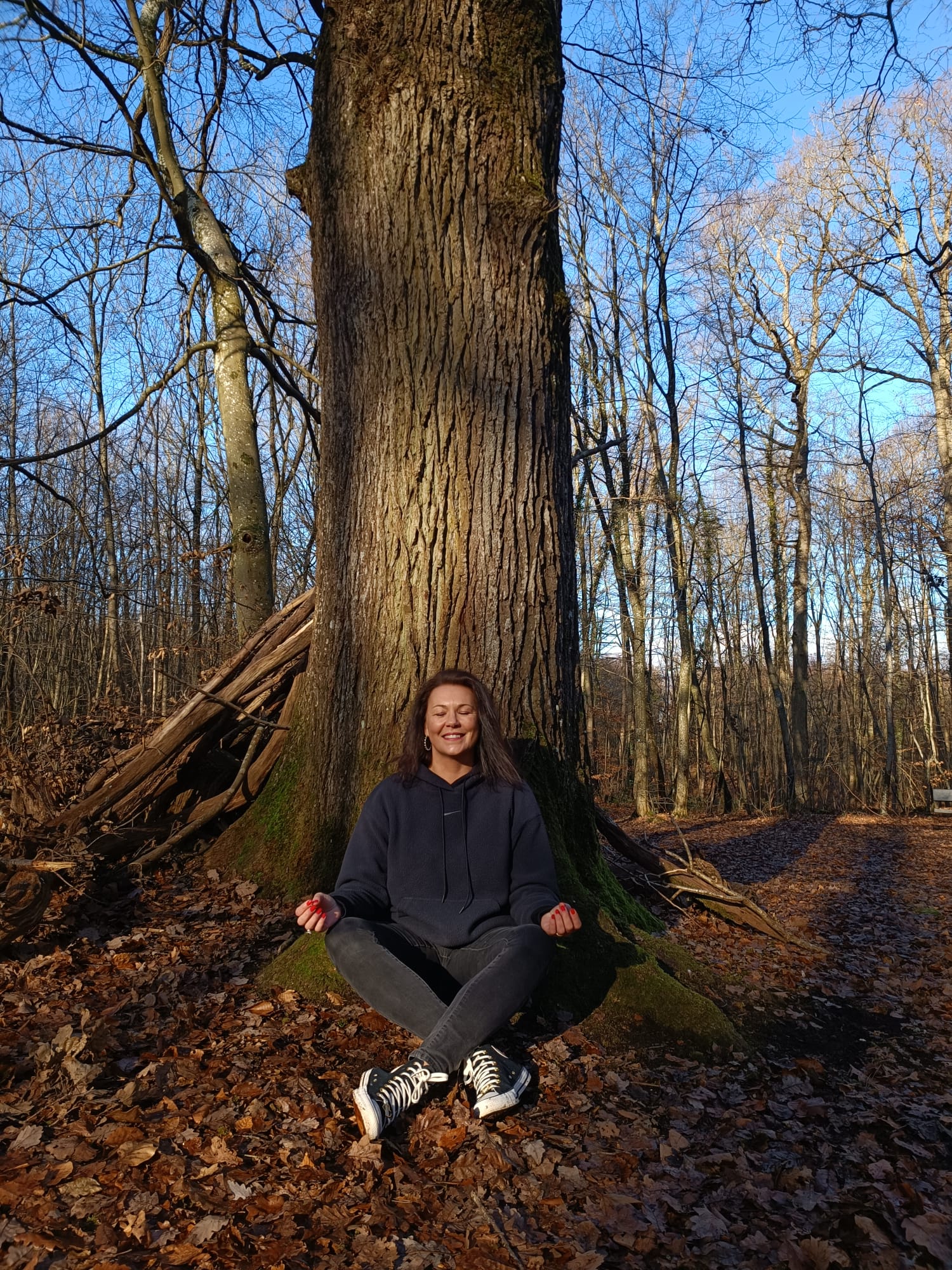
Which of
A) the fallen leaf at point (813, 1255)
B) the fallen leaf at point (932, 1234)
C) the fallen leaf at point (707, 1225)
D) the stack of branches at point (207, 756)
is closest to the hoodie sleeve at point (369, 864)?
the stack of branches at point (207, 756)

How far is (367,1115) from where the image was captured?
249 centimetres

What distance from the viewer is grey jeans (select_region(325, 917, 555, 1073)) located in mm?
2834

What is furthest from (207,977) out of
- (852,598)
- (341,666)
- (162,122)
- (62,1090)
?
(852,598)

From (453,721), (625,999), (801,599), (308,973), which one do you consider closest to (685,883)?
(625,999)

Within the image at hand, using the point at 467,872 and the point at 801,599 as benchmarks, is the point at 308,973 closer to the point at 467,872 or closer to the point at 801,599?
the point at 467,872

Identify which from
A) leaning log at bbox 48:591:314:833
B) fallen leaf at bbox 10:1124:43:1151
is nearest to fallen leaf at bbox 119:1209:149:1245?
fallen leaf at bbox 10:1124:43:1151

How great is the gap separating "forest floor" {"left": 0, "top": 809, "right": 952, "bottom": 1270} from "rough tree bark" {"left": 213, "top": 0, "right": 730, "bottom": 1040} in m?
0.69

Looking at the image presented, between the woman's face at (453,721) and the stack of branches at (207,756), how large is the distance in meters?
1.38

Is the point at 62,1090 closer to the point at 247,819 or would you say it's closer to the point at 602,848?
the point at 247,819

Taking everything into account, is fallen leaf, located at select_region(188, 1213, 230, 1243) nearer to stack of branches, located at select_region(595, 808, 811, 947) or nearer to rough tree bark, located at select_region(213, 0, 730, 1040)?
rough tree bark, located at select_region(213, 0, 730, 1040)

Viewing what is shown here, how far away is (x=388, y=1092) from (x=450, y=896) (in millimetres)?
896

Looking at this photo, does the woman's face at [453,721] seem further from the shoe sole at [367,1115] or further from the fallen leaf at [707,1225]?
the fallen leaf at [707,1225]

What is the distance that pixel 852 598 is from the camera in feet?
96.7

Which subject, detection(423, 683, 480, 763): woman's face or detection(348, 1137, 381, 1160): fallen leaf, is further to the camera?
detection(423, 683, 480, 763): woman's face
